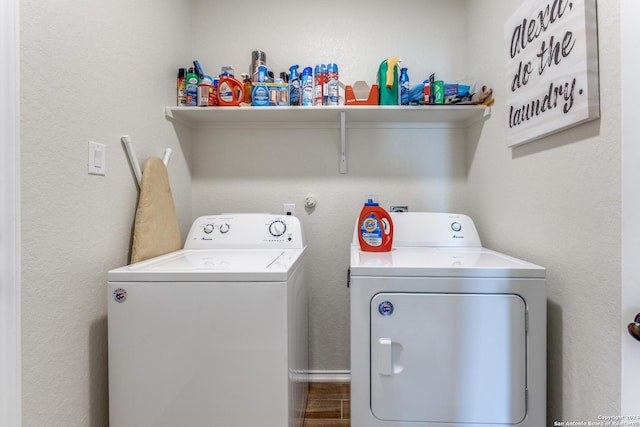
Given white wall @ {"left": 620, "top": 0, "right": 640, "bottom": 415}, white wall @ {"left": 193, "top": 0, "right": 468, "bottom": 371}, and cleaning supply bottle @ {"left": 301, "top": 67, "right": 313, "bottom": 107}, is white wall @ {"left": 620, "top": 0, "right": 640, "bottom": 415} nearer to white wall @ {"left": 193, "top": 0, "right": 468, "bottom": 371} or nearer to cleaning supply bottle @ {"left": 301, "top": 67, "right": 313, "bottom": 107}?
white wall @ {"left": 193, "top": 0, "right": 468, "bottom": 371}

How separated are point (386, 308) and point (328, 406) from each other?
3.46 feet

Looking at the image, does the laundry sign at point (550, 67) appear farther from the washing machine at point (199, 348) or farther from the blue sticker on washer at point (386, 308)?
the washing machine at point (199, 348)

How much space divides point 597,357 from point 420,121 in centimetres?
150

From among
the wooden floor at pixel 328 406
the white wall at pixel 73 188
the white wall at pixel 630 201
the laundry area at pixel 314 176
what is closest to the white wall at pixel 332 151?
the laundry area at pixel 314 176

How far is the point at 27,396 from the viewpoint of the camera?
991 millimetres

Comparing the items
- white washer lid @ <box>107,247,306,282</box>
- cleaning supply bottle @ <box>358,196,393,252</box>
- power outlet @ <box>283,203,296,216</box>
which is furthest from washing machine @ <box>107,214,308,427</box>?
power outlet @ <box>283,203,296,216</box>

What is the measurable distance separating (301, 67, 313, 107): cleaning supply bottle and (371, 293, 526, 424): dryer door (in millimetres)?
1198

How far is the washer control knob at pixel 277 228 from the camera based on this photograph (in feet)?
6.04

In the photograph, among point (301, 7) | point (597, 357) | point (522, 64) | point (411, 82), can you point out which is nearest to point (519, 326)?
point (597, 357)

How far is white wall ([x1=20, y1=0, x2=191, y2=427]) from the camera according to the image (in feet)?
3.30

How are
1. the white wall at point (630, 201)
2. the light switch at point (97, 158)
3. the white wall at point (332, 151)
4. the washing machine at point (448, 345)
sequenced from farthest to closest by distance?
the white wall at point (332, 151), the light switch at point (97, 158), the washing machine at point (448, 345), the white wall at point (630, 201)

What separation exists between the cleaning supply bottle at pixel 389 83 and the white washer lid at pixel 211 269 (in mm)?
1036

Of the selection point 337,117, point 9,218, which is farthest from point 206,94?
point 9,218

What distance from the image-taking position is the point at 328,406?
1855 millimetres
